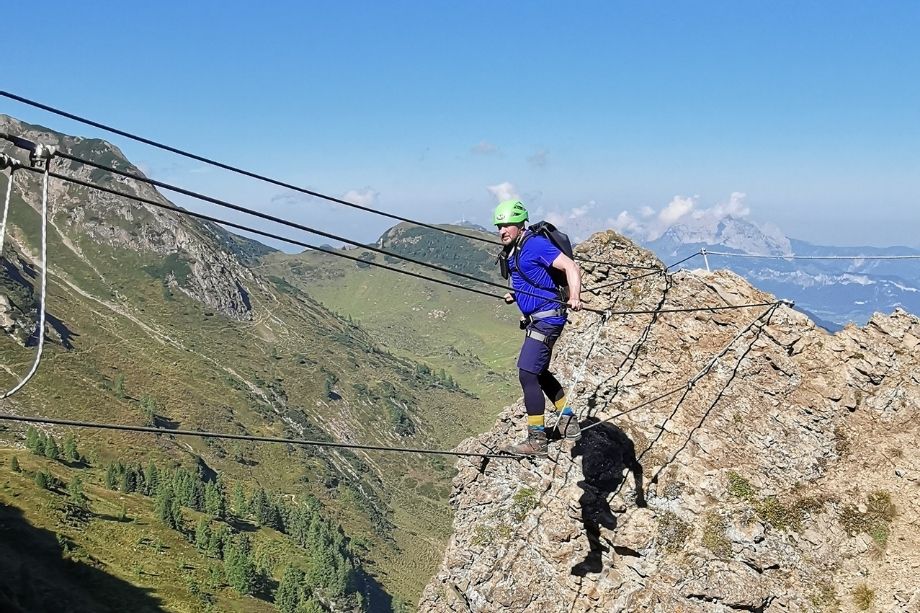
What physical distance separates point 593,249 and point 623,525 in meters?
13.4

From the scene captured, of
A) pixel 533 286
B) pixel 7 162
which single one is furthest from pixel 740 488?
pixel 7 162

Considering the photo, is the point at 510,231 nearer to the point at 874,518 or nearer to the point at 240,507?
the point at 874,518

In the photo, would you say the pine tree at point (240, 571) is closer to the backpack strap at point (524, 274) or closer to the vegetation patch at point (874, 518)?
the vegetation patch at point (874, 518)

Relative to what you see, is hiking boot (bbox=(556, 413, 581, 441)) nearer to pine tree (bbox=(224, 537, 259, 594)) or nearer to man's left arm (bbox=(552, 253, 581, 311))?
man's left arm (bbox=(552, 253, 581, 311))

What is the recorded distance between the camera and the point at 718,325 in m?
26.5

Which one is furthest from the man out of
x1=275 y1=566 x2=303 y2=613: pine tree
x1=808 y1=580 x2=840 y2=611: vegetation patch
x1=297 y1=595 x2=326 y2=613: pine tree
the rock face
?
x1=275 y1=566 x2=303 y2=613: pine tree

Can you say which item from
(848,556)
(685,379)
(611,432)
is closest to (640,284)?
(685,379)

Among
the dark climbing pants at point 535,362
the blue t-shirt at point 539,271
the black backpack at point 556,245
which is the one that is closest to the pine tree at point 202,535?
the dark climbing pants at point 535,362

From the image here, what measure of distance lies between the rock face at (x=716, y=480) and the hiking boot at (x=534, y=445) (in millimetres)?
3850

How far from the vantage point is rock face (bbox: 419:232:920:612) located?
→ 70.6 ft

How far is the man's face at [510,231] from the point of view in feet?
51.7

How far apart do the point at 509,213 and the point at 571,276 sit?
7.80 feet

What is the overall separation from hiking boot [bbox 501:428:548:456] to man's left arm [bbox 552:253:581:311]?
13.0 feet

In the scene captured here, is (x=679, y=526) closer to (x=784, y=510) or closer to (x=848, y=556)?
(x=784, y=510)
